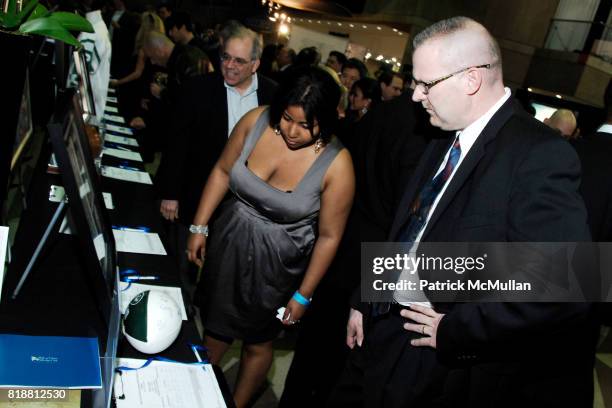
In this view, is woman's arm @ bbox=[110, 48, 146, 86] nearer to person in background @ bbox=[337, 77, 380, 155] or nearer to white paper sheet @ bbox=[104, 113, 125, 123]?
white paper sheet @ bbox=[104, 113, 125, 123]

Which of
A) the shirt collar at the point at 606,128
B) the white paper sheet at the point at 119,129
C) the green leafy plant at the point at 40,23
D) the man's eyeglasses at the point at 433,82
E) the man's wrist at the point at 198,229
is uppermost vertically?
the man's eyeglasses at the point at 433,82

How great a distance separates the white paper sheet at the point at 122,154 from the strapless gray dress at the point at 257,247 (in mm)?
1284

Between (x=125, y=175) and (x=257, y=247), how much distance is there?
112cm

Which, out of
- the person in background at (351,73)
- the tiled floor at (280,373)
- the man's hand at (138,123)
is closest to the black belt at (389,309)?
the tiled floor at (280,373)

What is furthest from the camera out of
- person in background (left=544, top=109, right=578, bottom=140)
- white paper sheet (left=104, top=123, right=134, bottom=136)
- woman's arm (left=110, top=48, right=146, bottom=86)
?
person in background (left=544, top=109, right=578, bottom=140)

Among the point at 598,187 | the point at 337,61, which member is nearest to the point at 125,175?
the point at 598,187

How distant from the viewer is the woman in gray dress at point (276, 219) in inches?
65.1

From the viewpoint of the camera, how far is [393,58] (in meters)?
15.7

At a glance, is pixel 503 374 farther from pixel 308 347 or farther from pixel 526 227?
pixel 308 347

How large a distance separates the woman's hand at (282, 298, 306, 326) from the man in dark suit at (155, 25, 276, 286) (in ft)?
2.79

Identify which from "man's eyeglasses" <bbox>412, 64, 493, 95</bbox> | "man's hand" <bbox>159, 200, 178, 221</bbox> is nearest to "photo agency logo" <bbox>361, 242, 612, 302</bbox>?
"man's eyeglasses" <bbox>412, 64, 493, 95</bbox>

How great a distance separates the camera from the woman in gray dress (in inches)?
65.1

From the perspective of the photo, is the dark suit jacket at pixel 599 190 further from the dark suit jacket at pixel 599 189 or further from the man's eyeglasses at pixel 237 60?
the man's eyeglasses at pixel 237 60

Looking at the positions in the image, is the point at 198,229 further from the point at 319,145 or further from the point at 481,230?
the point at 481,230
